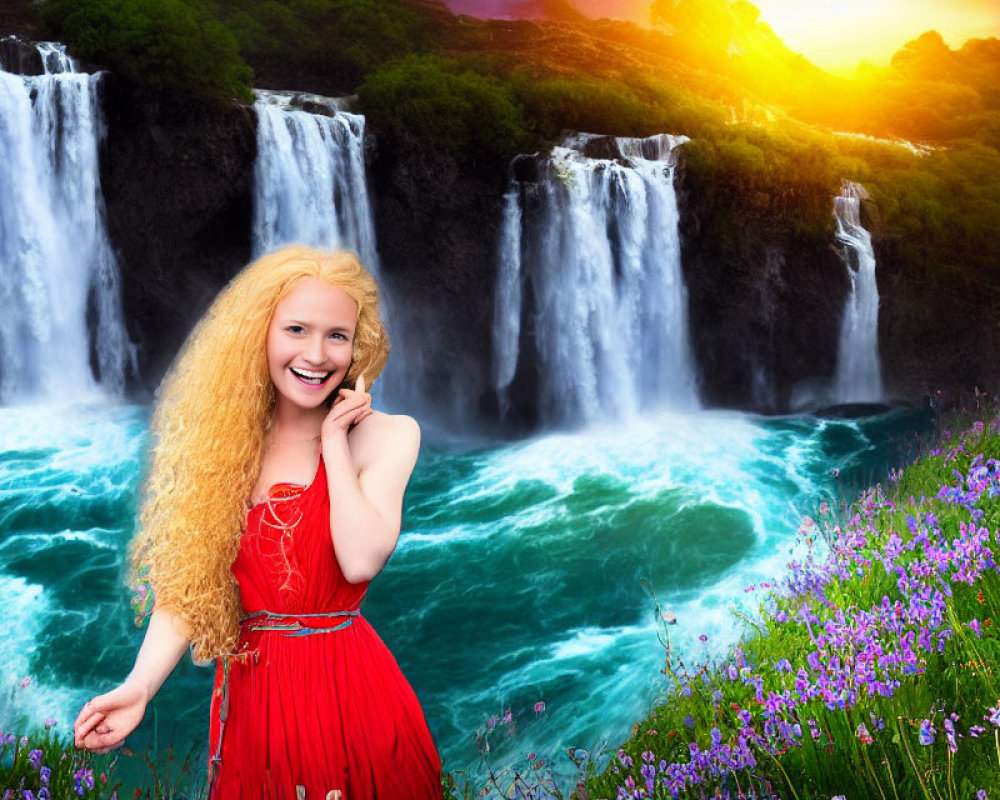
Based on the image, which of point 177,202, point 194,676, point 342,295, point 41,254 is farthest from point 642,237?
point 342,295

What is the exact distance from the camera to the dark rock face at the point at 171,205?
11.2m

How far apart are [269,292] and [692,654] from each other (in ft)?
15.2

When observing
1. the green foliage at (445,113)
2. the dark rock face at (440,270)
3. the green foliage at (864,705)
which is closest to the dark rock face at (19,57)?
the green foliage at (445,113)

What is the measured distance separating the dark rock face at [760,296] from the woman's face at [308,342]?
12.4 metres

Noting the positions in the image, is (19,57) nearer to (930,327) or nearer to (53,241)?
(53,241)

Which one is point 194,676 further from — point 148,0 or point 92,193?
point 148,0

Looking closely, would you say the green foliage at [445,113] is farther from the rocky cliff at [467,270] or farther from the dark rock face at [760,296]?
the dark rock face at [760,296]

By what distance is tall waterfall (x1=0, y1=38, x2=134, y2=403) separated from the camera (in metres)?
10.6

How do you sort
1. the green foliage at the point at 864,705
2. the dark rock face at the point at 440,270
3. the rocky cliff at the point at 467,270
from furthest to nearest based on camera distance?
the dark rock face at the point at 440,270 → the rocky cliff at the point at 467,270 → the green foliage at the point at 864,705

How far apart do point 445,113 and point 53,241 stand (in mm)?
5643

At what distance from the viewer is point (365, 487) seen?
145 centimetres

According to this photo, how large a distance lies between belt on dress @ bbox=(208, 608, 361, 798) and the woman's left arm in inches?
5.3

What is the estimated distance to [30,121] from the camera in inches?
418

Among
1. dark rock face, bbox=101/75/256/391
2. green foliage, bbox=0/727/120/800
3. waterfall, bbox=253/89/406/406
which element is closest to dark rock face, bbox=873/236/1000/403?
waterfall, bbox=253/89/406/406
